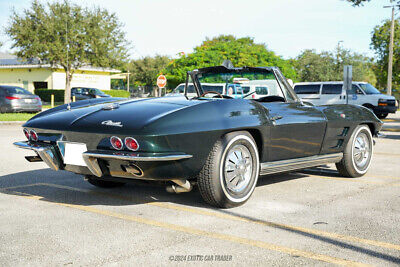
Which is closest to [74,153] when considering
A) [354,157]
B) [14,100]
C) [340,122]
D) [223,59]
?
[340,122]

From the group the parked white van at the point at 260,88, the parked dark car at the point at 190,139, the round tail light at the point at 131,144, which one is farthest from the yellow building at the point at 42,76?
the round tail light at the point at 131,144

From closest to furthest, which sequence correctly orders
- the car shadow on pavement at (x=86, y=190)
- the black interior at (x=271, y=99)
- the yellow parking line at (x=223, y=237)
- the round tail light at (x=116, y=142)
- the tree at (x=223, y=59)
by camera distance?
the yellow parking line at (x=223, y=237) < the round tail light at (x=116, y=142) < the car shadow on pavement at (x=86, y=190) < the black interior at (x=271, y=99) < the tree at (x=223, y=59)

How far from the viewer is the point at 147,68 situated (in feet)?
232

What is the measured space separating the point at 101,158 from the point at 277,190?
7.43 feet

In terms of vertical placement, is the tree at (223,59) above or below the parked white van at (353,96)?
above

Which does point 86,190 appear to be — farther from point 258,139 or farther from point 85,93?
point 85,93

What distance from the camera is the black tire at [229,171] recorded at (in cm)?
404

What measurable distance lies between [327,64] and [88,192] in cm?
5671

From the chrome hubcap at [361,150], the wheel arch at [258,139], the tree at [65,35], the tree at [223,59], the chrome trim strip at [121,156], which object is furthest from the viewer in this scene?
the tree at [223,59]

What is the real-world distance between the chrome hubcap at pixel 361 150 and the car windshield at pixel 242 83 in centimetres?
163

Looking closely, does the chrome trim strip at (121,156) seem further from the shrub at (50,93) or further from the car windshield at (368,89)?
the shrub at (50,93)

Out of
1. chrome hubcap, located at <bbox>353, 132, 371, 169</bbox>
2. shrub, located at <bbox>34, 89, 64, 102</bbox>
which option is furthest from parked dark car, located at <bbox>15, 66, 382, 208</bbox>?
shrub, located at <bbox>34, 89, 64, 102</bbox>

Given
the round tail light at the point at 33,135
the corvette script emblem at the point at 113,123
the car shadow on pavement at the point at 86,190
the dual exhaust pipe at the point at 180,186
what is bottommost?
the car shadow on pavement at the point at 86,190

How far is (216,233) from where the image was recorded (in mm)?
3521
